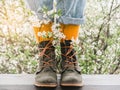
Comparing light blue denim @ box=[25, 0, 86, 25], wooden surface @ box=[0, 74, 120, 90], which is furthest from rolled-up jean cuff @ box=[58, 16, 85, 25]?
wooden surface @ box=[0, 74, 120, 90]

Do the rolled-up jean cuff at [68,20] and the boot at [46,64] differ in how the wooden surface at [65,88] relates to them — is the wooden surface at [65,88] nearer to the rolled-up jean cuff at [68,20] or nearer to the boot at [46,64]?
the boot at [46,64]

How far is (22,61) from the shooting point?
7.23 feet

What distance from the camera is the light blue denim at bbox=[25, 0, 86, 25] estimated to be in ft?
4.54

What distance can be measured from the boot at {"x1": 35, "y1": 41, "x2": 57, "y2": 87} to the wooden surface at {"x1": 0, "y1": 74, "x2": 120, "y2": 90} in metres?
0.04

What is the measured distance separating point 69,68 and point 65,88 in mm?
94

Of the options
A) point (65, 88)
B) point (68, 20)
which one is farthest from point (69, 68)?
point (68, 20)

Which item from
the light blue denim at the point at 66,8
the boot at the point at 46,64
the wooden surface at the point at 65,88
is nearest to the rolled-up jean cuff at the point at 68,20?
the light blue denim at the point at 66,8

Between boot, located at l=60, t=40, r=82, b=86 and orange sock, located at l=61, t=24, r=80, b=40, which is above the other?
orange sock, located at l=61, t=24, r=80, b=40

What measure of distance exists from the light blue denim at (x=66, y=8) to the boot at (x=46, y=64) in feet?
0.40

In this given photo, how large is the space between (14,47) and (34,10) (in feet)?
2.83

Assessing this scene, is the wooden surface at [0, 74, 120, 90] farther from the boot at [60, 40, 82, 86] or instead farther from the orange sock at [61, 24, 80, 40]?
the orange sock at [61, 24, 80, 40]

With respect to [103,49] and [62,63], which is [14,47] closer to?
[103,49]

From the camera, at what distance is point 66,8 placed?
4.56ft

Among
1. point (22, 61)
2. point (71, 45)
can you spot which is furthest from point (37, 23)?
point (22, 61)
